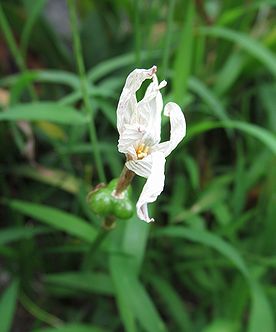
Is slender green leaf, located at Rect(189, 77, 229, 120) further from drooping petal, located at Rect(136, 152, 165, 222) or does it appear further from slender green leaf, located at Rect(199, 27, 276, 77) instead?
drooping petal, located at Rect(136, 152, 165, 222)

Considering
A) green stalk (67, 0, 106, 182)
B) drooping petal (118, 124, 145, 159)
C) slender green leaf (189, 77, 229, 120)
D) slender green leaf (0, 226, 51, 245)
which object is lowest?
drooping petal (118, 124, 145, 159)

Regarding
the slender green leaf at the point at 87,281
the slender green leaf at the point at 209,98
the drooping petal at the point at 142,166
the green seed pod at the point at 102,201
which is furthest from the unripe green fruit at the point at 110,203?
the slender green leaf at the point at 209,98

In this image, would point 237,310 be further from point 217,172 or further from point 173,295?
point 217,172

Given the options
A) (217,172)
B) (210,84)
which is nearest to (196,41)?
(210,84)

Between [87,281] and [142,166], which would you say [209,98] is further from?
[142,166]

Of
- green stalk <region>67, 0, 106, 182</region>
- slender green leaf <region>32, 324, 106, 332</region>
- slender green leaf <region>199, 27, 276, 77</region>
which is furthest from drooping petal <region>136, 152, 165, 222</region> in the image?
slender green leaf <region>199, 27, 276, 77</region>

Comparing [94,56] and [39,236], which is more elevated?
[94,56]

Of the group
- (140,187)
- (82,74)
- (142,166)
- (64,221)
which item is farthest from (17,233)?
(142,166)
